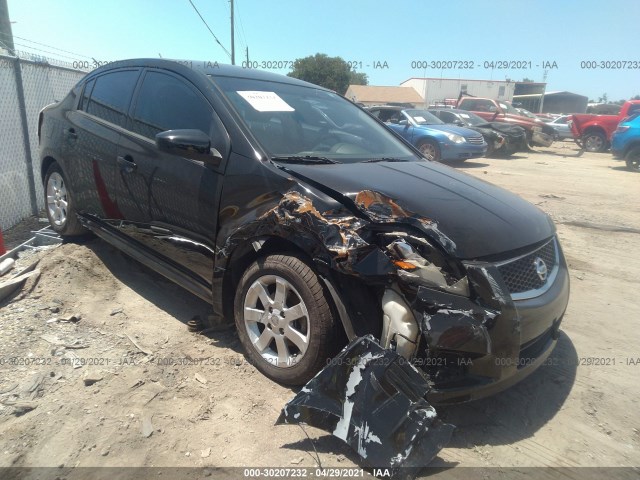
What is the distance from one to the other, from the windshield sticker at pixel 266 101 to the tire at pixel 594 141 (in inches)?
741

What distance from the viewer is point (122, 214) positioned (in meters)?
3.83

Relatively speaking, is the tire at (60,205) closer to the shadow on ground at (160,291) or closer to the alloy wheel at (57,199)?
the alloy wheel at (57,199)

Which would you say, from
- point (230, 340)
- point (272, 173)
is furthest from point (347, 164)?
point (230, 340)

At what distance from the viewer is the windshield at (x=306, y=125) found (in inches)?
122

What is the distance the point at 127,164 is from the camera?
142 inches

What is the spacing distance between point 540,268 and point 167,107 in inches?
109

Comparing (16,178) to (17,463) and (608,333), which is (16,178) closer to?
(17,463)

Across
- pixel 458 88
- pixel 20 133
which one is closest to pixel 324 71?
pixel 458 88

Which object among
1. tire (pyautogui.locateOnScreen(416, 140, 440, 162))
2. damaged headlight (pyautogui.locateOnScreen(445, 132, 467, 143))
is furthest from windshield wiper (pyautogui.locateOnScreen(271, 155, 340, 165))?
damaged headlight (pyautogui.locateOnScreen(445, 132, 467, 143))

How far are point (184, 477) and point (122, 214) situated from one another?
232cm

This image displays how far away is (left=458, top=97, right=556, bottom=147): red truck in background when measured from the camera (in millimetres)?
17477

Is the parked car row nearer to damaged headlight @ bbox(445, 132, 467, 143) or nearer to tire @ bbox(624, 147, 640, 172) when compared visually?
damaged headlight @ bbox(445, 132, 467, 143)

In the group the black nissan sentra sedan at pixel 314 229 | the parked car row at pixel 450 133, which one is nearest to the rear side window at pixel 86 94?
the black nissan sentra sedan at pixel 314 229

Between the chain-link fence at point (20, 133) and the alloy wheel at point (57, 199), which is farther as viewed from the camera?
the chain-link fence at point (20, 133)
